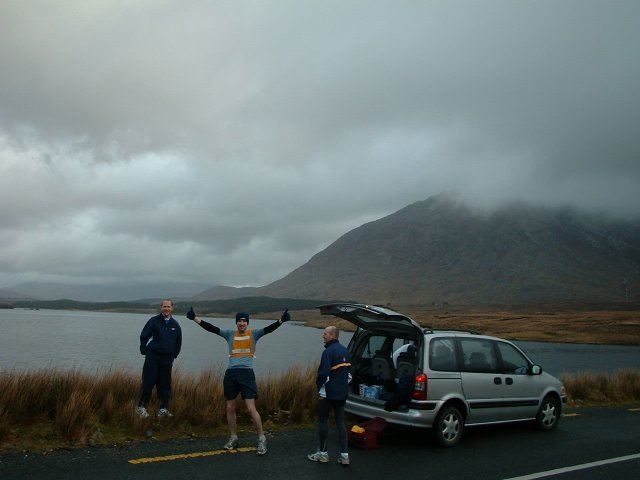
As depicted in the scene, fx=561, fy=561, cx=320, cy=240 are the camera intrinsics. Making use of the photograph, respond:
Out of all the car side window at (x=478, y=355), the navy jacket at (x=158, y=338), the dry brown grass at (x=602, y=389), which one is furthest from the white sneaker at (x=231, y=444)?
the dry brown grass at (x=602, y=389)

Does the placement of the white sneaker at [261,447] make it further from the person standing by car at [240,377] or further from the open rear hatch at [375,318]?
the open rear hatch at [375,318]

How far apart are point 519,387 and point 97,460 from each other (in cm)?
656

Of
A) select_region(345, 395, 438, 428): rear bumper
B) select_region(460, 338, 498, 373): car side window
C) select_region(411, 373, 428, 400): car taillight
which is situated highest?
select_region(460, 338, 498, 373): car side window

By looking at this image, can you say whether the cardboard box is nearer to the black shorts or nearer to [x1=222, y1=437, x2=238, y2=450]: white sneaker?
the black shorts

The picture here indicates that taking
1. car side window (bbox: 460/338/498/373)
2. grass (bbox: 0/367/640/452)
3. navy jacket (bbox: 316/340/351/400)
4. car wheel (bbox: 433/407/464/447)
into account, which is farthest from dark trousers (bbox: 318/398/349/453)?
car side window (bbox: 460/338/498/373)

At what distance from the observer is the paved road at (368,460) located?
6.47m

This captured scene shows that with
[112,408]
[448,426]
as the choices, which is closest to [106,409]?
[112,408]

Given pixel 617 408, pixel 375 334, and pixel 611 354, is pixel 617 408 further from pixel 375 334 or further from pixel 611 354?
pixel 611 354

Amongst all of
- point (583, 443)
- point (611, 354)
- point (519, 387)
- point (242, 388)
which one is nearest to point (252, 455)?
point (242, 388)

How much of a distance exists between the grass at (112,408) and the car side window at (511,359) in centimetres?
349

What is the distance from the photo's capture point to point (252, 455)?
24.2 feet

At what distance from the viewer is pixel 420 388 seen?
804 cm

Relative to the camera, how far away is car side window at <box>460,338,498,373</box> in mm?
8820

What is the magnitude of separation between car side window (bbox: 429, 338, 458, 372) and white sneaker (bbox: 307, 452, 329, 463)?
2.10 meters
